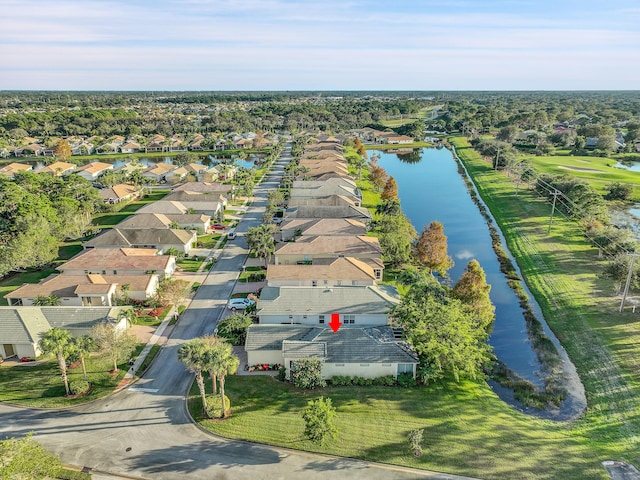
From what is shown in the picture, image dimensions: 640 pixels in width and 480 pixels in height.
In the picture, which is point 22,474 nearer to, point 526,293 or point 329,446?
point 329,446

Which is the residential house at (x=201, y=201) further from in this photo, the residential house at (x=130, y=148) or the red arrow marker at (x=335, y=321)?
the residential house at (x=130, y=148)

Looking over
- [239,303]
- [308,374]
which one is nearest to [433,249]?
[239,303]

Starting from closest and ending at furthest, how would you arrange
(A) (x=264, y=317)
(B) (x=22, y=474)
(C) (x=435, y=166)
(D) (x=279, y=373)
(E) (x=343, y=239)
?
(B) (x=22, y=474), (D) (x=279, y=373), (A) (x=264, y=317), (E) (x=343, y=239), (C) (x=435, y=166)

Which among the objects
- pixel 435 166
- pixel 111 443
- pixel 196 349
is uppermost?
pixel 435 166

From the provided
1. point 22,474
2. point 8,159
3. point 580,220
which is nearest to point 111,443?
point 22,474

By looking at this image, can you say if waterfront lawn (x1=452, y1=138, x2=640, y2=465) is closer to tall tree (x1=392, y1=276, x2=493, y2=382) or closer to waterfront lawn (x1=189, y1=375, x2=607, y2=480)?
waterfront lawn (x1=189, y1=375, x2=607, y2=480)

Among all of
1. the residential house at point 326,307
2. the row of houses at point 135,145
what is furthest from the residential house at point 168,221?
the row of houses at point 135,145

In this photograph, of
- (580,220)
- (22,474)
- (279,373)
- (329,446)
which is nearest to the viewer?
(22,474)
